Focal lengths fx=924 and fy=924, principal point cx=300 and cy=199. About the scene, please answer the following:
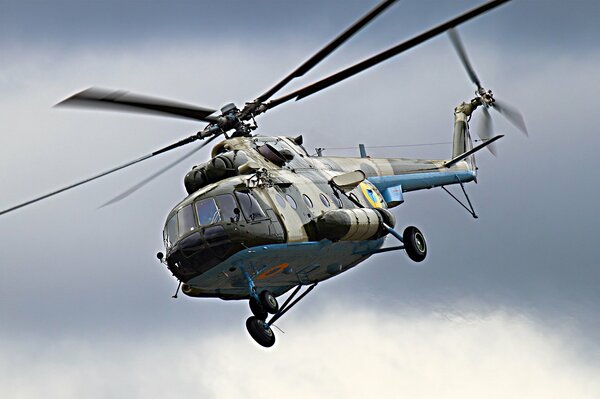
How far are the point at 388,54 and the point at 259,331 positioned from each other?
25.1ft

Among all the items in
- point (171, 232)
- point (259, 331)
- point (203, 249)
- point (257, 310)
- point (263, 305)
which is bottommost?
point (259, 331)

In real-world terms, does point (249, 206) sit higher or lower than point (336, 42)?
lower

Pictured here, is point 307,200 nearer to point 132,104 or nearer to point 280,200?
point 280,200

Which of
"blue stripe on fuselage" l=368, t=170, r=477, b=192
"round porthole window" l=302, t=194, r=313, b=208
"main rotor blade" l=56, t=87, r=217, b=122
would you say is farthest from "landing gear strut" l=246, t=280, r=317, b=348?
"blue stripe on fuselage" l=368, t=170, r=477, b=192

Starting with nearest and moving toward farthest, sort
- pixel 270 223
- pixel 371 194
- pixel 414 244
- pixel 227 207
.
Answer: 1. pixel 227 207
2. pixel 270 223
3. pixel 414 244
4. pixel 371 194

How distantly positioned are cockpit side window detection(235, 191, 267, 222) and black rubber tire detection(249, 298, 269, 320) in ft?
6.93

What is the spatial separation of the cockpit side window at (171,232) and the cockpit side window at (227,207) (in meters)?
1.22

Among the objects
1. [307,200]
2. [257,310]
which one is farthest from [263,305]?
[307,200]

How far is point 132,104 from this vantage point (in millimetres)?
21484

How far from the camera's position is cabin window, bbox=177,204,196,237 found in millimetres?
21677

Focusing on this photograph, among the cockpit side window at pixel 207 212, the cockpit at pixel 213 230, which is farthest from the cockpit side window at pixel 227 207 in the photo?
the cockpit side window at pixel 207 212

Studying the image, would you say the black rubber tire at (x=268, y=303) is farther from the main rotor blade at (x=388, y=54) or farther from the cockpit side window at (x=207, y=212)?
the main rotor blade at (x=388, y=54)

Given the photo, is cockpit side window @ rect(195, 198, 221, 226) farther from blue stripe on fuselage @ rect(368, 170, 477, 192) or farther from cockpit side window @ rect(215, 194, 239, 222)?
blue stripe on fuselage @ rect(368, 170, 477, 192)

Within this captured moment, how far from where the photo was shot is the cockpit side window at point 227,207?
21656mm
